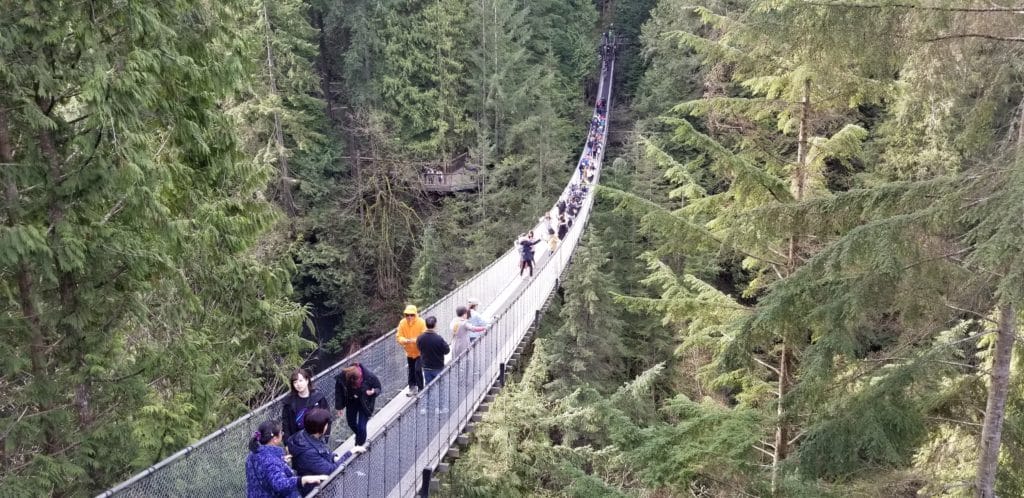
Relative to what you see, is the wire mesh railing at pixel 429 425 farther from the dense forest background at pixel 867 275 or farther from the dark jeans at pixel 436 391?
the dense forest background at pixel 867 275

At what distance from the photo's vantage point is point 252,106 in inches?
627

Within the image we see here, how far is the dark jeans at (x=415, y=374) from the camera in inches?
242

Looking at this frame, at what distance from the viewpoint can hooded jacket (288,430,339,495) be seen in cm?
373

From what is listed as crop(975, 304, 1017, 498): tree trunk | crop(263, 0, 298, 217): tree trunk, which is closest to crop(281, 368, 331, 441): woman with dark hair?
crop(975, 304, 1017, 498): tree trunk

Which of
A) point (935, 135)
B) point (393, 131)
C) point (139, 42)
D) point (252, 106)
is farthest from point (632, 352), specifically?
point (139, 42)

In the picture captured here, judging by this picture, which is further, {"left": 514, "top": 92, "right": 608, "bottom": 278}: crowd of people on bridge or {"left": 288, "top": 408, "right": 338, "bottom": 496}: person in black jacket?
{"left": 514, "top": 92, "right": 608, "bottom": 278}: crowd of people on bridge

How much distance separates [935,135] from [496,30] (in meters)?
13.0

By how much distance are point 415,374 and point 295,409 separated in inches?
84.8

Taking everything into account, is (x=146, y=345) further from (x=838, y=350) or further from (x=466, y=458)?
(x=466, y=458)

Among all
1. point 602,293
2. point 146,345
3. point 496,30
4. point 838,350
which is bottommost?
point 602,293

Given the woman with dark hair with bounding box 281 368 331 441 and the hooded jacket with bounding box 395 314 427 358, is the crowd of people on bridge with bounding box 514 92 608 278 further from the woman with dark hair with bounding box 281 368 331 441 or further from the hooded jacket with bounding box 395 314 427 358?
the woman with dark hair with bounding box 281 368 331 441

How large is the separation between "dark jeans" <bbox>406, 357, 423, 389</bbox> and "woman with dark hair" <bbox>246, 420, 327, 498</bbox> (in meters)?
2.69

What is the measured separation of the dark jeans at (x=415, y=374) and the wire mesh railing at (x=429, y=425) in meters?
0.26

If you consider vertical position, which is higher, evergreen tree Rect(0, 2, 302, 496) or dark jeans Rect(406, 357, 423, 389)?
evergreen tree Rect(0, 2, 302, 496)
